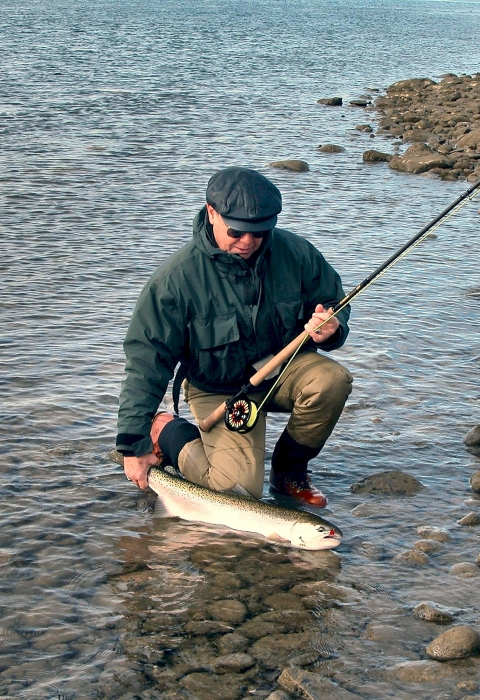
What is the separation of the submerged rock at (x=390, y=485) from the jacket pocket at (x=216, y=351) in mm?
978

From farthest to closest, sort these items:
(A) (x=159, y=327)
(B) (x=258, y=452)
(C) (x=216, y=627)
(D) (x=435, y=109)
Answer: (D) (x=435, y=109) → (B) (x=258, y=452) → (A) (x=159, y=327) → (C) (x=216, y=627)

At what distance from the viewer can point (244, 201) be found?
4852 millimetres

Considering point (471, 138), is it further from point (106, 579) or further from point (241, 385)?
point (106, 579)

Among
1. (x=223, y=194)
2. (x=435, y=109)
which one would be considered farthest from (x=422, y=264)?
(x=435, y=109)

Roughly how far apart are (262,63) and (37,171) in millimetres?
24382

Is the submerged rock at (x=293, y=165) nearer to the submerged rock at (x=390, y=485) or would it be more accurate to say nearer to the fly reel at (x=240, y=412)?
the submerged rock at (x=390, y=485)

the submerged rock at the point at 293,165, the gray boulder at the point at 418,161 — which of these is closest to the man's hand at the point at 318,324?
the submerged rock at the point at 293,165

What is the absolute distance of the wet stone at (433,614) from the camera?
431 cm

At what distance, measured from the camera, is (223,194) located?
4906mm

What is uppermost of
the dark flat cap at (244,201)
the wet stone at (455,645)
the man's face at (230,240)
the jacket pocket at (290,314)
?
the dark flat cap at (244,201)

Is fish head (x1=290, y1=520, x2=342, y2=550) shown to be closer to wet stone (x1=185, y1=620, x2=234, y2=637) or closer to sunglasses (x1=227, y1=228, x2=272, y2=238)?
wet stone (x1=185, y1=620, x2=234, y2=637)

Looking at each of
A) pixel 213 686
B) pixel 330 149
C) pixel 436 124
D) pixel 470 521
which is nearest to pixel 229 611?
pixel 213 686

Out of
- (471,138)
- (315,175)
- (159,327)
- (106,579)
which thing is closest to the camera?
(106,579)

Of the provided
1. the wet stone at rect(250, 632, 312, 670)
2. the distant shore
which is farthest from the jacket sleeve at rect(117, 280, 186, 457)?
the distant shore
